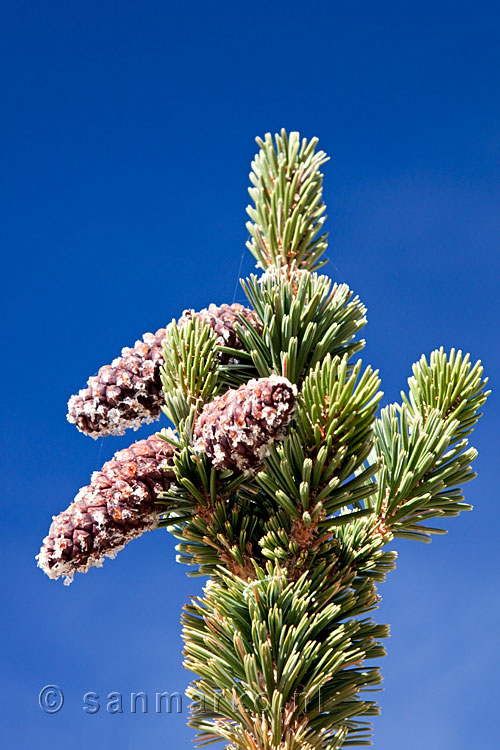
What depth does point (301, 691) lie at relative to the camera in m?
2.15

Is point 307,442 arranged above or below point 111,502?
above

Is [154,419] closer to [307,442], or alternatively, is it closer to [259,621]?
[307,442]

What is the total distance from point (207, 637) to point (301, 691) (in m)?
0.29

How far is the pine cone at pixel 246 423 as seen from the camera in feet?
6.48

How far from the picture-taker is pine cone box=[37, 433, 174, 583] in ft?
6.92

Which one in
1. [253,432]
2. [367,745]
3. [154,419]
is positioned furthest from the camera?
[154,419]

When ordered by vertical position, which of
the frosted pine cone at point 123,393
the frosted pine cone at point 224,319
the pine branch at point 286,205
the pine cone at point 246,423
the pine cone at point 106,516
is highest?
the pine branch at point 286,205

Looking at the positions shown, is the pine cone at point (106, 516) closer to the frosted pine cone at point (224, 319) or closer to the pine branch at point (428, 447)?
the frosted pine cone at point (224, 319)

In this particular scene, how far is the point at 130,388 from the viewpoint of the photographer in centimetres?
238

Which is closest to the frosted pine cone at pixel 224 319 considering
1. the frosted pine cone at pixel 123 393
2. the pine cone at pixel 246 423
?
the frosted pine cone at pixel 123 393

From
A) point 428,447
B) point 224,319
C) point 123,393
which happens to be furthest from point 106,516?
point 428,447

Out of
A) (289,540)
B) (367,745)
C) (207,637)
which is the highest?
(289,540)

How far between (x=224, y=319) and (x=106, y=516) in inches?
27.7

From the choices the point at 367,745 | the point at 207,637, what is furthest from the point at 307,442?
the point at 367,745
